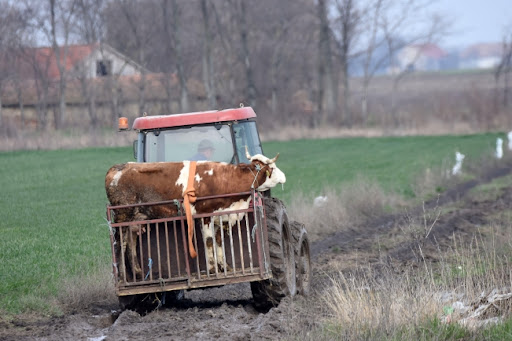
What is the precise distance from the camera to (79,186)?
24.2 m

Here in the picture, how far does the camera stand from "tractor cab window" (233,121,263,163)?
970 centimetres

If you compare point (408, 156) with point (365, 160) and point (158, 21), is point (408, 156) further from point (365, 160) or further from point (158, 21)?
point (158, 21)

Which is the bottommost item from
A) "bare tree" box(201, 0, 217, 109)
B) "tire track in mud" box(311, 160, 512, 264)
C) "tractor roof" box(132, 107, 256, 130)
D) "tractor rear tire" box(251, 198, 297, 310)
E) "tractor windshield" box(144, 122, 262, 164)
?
"tire track in mud" box(311, 160, 512, 264)

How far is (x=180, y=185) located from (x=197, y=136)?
4.57 feet

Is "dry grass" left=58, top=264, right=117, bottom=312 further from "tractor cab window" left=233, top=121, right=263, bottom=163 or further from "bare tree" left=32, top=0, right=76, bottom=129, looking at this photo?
"bare tree" left=32, top=0, right=76, bottom=129

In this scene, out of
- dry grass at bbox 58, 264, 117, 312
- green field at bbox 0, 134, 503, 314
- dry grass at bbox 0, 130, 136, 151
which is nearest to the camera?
dry grass at bbox 58, 264, 117, 312

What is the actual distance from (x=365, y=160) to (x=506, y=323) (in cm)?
2599

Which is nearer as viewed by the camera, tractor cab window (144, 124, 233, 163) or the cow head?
the cow head

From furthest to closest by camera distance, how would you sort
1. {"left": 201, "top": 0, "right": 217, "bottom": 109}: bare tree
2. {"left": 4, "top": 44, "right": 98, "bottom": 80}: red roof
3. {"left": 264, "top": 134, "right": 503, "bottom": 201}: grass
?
{"left": 4, "top": 44, "right": 98, "bottom": 80}: red roof
{"left": 201, "top": 0, "right": 217, "bottom": 109}: bare tree
{"left": 264, "top": 134, "right": 503, "bottom": 201}: grass

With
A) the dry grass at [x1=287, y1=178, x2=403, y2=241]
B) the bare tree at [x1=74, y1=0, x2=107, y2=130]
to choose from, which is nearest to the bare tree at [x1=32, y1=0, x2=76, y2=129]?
the bare tree at [x1=74, y1=0, x2=107, y2=130]

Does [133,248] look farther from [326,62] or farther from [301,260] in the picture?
[326,62]

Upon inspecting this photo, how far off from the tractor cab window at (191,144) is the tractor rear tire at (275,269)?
0.94 metres

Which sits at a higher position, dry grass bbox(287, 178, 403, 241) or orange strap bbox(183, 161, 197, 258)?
orange strap bbox(183, 161, 197, 258)

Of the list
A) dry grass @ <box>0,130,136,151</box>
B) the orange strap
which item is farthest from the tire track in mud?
dry grass @ <box>0,130,136,151</box>
